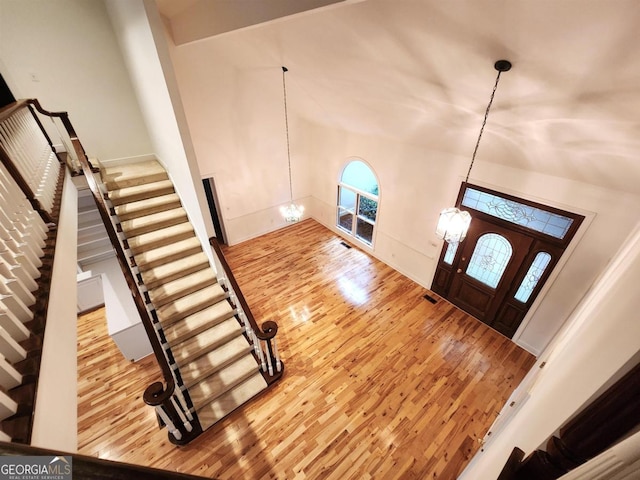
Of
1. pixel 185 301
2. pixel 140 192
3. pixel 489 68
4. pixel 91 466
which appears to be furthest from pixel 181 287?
pixel 489 68

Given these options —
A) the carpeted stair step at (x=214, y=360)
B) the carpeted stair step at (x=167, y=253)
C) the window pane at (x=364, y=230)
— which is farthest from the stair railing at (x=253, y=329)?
the window pane at (x=364, y=230)

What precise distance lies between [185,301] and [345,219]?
4632 millimetres

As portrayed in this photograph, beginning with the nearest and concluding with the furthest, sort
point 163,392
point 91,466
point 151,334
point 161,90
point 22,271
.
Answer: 1. point 91,466
2. point 22,271
3. point 163,392
4. point 151,334
5. point 161,90

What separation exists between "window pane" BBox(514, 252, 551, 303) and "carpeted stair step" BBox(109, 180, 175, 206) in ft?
19.4

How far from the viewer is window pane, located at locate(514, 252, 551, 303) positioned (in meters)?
3.68

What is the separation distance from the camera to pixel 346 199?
269 inches

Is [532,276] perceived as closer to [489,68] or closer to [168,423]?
[489,68]

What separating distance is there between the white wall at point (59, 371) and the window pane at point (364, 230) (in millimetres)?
5510

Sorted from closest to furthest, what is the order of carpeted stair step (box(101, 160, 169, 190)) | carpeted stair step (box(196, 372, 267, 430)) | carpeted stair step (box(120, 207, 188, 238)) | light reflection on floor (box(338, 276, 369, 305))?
carpeted stair step (box(196, 372, 267, 430))
carpeted stair step (box(120, 207, 188, 238))
carpeted stair step (box(101, 160, 169, 190))
light reflection on floor (box(338, 276, 369, 305))

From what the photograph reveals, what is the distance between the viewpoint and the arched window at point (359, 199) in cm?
607

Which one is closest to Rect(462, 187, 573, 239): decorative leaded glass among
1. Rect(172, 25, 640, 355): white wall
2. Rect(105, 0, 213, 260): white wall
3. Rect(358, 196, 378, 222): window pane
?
Rect(172, 25, 640, 355): white wall

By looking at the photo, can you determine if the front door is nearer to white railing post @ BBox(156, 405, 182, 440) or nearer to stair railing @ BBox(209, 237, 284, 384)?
stair railing @ BBox(209, 237, 284, 384)

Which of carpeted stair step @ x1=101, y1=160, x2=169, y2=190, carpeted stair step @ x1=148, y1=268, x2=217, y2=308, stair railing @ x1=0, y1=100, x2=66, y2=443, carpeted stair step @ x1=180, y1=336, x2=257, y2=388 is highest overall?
stair railing @ x1=0, y1=100, x2=66, y2=443

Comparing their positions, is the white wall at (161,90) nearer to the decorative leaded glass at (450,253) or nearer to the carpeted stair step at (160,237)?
the carpeted stair step at (160,237)
